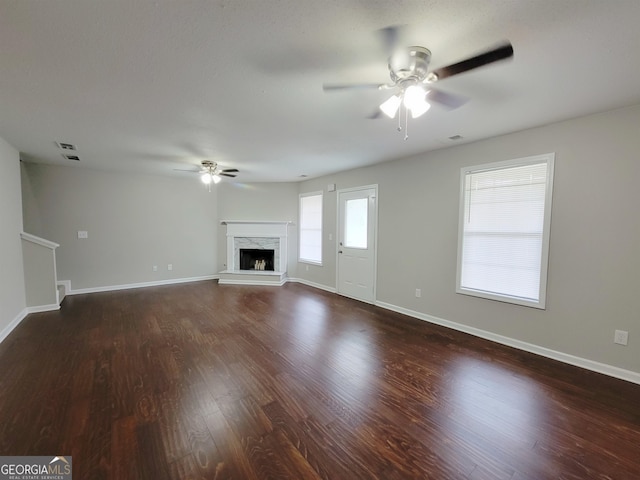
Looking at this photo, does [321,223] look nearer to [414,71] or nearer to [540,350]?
[540,350]

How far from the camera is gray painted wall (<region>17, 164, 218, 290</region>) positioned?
481cm

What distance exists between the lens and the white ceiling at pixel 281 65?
1.34 metres

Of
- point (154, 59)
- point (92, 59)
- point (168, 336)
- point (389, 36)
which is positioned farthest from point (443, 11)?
point (168, 336)

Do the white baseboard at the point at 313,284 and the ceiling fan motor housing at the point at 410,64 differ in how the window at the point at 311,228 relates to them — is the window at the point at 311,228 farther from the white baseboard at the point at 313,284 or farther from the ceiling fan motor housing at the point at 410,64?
the ceiling fan motor housing at the point at 410,64

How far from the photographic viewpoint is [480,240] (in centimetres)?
338

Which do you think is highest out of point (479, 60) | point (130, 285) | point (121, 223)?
point (479, 60)

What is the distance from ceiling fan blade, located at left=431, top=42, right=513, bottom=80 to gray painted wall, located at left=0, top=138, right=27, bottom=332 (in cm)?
481

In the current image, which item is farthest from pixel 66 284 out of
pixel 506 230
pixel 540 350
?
pixel 540 350

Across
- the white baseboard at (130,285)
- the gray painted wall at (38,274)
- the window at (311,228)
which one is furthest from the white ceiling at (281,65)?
the white baseboard at (130,285)

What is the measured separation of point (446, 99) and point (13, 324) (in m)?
5.59

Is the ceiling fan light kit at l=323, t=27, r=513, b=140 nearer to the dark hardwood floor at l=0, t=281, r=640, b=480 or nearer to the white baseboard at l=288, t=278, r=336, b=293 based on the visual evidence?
the dark hardwood floor at l=0, t=281, r=640, b=480

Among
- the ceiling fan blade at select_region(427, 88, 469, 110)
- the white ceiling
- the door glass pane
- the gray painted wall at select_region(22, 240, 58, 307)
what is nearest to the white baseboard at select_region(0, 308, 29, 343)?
the gray painted wall at select_region(22, 240, 58, 307)

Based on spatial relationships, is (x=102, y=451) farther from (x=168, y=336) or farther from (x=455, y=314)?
(x=455, y=314)

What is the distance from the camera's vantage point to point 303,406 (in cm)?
202
